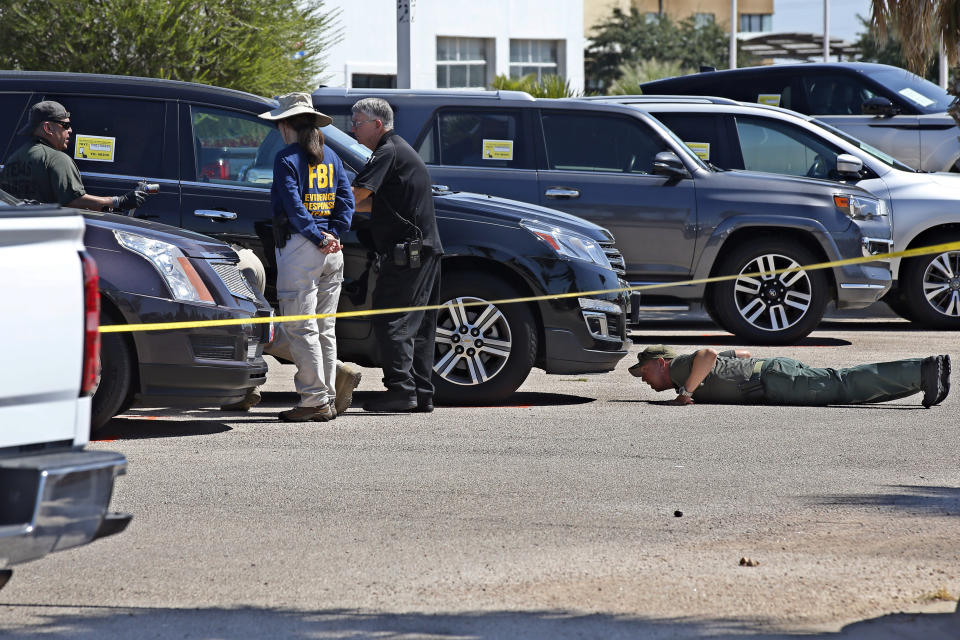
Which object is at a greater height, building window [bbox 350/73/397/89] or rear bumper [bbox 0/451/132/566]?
building window [bbox 350/73/397/89]

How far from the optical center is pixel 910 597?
4742mm

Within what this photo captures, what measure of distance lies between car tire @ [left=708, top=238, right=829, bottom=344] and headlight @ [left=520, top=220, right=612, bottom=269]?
3.24 metres

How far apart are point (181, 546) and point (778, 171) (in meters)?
8.97

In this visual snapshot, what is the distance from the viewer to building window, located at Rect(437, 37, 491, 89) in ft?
137

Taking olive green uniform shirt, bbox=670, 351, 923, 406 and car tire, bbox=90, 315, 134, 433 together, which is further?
olive green uniform shirt, bbox=670, 351, 923, 406

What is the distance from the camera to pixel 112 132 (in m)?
8.93

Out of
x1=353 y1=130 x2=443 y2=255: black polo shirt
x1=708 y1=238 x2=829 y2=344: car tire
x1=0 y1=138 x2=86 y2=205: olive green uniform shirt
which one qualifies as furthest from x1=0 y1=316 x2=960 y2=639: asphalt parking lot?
x1=708 y1=238 x2=829 y2=344: car tire

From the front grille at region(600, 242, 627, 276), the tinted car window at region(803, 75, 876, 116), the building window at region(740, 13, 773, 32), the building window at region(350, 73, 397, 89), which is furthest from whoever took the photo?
the building window at region(740, 13, 773, 32)

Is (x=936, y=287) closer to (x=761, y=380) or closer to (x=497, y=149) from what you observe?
(x=497, y=149)

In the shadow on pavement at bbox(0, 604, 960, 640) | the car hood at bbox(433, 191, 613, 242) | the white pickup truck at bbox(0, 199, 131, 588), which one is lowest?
the shadow on pavement at bbox(0, 604, 960, 640)

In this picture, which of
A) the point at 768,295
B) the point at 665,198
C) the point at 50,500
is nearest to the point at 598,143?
the point at 665,198

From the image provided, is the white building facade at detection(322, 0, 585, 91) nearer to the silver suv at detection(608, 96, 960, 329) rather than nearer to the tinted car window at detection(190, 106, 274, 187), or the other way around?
the silver suv at detection(608, 96, 960, 329)

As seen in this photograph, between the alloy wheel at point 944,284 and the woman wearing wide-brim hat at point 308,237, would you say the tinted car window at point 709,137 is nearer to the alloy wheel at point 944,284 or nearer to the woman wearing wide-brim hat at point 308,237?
the alloy wheel at point 944,284

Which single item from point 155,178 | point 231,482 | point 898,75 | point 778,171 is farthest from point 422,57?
point 231,482
